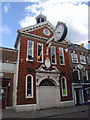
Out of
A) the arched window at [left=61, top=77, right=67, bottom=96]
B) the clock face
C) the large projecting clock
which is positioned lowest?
the arched window at [left=61, top=77, right=67, bottom=96]

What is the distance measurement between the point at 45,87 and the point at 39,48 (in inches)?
198

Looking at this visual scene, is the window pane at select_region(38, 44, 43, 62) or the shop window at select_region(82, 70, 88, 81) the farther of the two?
the shop window at select_region(82, 70, 88, 81)

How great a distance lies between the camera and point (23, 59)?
505 inches

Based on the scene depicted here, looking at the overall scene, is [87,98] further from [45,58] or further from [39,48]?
[39,48]

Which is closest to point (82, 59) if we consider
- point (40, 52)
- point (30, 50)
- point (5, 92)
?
point (40, 52)

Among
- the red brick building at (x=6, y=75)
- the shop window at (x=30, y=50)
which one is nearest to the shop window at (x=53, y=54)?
the shop window at (x=30, y=50)

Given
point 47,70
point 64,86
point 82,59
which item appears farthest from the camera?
point 82,59

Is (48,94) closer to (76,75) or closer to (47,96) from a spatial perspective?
(47,96)

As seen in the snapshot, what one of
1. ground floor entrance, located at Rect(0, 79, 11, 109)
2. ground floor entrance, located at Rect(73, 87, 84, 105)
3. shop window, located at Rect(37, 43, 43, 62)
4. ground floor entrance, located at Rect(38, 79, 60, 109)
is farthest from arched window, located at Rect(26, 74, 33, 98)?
ground floor entrance, located at Rect(73, 87, 84, 105)

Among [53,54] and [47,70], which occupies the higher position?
[53,54]

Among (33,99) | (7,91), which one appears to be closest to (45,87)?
(33,99)

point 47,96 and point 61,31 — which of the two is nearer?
point 61,31

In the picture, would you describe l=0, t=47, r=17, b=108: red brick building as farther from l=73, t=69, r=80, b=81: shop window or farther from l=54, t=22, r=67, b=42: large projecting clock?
l=73, t=69, r=80, b=81: shop window

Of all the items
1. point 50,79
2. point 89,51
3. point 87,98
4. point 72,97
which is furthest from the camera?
point 89,51
